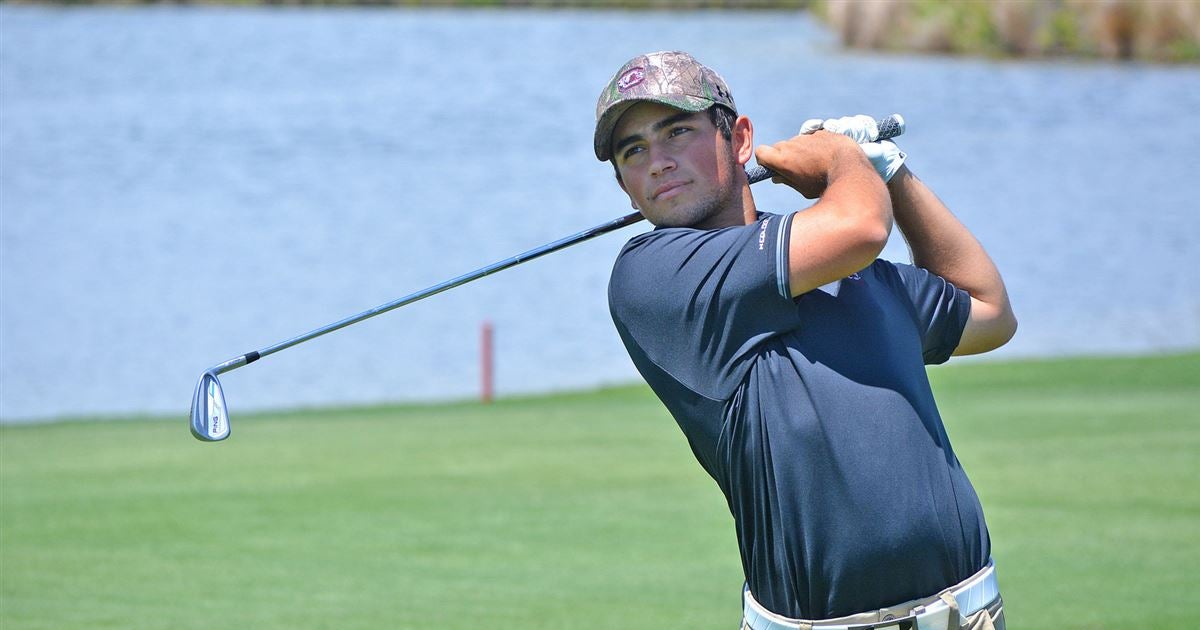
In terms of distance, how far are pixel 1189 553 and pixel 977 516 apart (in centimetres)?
417

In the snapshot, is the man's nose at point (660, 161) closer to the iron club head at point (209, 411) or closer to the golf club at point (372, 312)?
the golf club at point (372, 312)

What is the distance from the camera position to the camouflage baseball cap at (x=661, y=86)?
2988 mm

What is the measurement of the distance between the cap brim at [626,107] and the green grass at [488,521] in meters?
2.94

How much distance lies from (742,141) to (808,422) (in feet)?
2.07

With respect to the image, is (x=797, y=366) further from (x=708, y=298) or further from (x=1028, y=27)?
(x=1028, y=27)

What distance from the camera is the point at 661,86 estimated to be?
2992 millimetres

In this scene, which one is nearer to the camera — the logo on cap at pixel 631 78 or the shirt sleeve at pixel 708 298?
the shirt sleeve at pixel 708 298

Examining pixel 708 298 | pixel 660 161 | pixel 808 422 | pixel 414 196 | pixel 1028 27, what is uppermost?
pixel 1028 27

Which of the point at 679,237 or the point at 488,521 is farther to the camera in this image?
the point at 488,521

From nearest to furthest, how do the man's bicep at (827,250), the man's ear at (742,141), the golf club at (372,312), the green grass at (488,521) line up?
the man's bicep at (827,250) → the man's ear at (742,141) → the golf club at (372,312) → the green grass at (488,521)

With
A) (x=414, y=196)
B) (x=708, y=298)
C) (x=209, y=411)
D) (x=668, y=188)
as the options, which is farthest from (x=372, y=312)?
(x=414, y=196)

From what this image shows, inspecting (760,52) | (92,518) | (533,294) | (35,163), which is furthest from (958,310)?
(760,52)

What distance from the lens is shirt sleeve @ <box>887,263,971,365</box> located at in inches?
124

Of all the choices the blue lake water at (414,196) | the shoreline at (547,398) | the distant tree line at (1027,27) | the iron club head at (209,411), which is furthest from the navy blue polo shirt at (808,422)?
the distant tree line at (1027,27)
